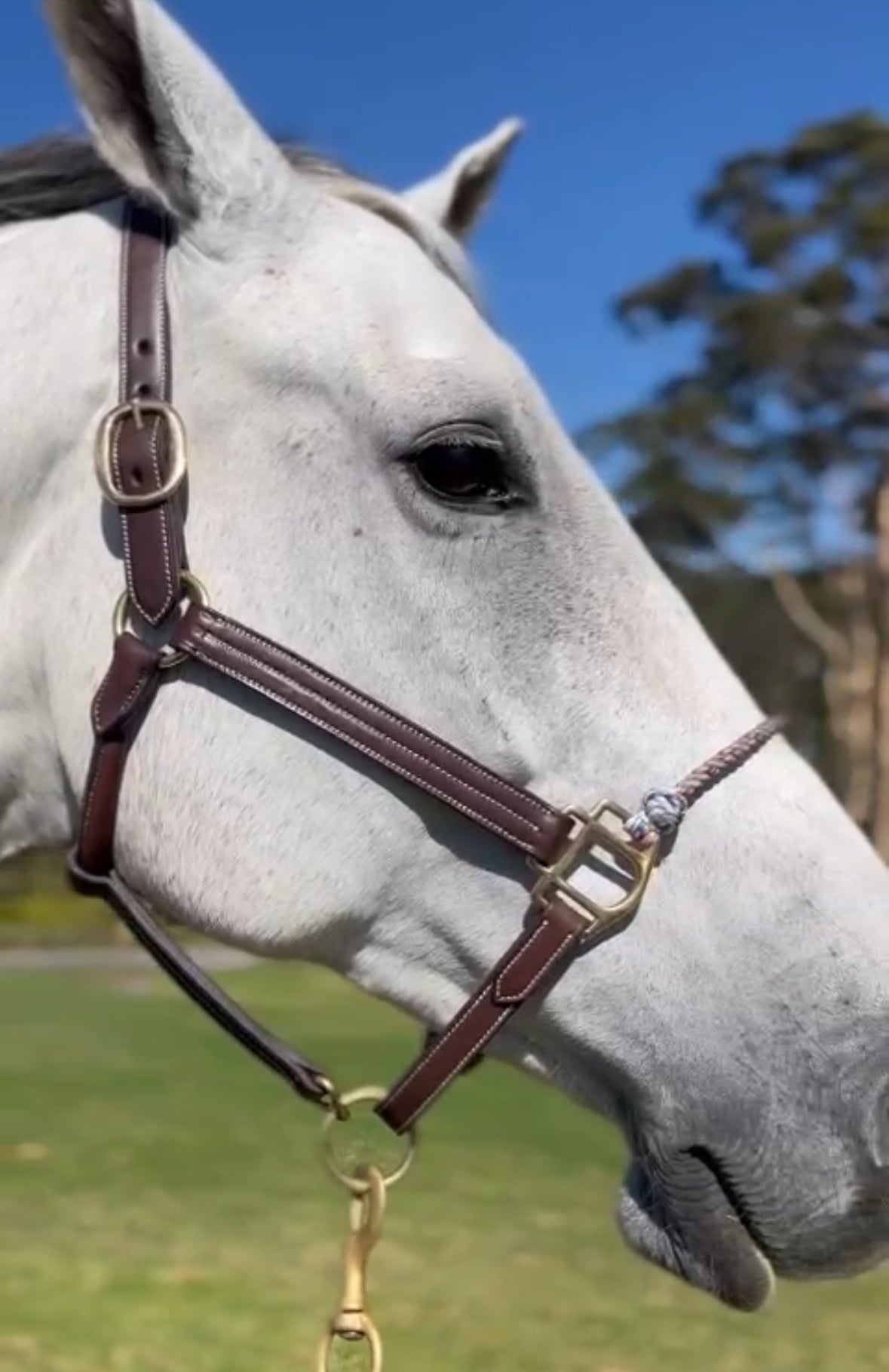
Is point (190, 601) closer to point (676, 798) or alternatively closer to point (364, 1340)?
point (676, 798)

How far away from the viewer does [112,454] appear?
1892mm

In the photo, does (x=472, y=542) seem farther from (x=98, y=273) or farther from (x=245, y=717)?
(x=98, y=273)

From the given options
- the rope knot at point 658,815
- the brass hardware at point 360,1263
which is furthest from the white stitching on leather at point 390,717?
the brass hardware at point 360,1263

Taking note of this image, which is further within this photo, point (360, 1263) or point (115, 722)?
point (360, 1263)

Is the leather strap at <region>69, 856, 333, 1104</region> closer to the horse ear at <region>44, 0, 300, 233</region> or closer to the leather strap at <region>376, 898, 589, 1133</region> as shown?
the leather strap at <region>376, 898, 589, 1133</region>

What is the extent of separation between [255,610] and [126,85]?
0.65 metres

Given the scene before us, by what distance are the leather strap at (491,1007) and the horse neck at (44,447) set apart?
56 centimetres

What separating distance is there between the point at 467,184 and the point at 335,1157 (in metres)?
1.52

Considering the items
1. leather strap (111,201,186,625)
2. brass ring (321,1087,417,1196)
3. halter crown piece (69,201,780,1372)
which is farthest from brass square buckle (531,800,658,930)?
leather strap (111,201,186,625)

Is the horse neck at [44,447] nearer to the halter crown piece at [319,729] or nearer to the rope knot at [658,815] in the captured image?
the halter crown piece at [319,729]

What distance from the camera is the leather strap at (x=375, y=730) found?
1.87 m

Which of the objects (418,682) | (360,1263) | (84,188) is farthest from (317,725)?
(84,188)

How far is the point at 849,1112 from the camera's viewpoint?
180cm

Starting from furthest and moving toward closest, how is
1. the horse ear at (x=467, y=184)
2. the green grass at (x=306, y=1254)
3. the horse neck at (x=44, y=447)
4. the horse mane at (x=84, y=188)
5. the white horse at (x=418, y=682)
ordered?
1. the green grass at (x=306, y=1254)
2. the horse ear at (x=467, y=184)
3. the horse mane at (x=84, y=188)
4. the horse neck at (x=44, y=447)
5. the white horse at (x=418, y=682)
